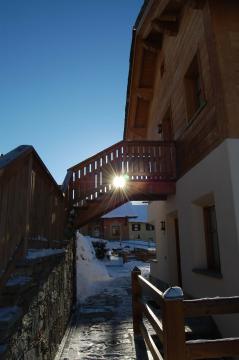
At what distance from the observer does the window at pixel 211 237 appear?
6.17 meters

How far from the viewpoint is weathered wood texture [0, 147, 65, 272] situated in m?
2.57

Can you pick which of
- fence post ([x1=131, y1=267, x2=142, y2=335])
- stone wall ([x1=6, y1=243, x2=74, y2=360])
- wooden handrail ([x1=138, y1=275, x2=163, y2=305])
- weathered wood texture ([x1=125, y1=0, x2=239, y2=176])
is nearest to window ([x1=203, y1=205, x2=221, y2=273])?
weathered wood texture ([x1=125, y1=0, x2=239, y2=176])

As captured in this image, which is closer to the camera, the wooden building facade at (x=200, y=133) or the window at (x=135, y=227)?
the wooden building facade at (x=200, y=133)

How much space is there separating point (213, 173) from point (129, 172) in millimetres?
2915

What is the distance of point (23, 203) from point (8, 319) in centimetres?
126

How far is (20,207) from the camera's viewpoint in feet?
9.98

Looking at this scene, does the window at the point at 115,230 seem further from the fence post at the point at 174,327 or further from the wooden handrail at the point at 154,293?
the fence post at the point at 174,327

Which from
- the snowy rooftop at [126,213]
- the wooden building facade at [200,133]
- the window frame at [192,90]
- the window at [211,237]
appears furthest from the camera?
the snowy rooftop at [126,213]

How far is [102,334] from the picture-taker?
588 centimetres

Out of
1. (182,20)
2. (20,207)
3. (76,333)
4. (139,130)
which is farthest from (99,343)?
(139,130)

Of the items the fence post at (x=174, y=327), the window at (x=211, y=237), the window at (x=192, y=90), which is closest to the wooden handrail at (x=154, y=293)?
the fence post at (x=174, y=327)

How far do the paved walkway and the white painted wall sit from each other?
63.4 inches

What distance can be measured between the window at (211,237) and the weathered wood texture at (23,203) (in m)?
3.42

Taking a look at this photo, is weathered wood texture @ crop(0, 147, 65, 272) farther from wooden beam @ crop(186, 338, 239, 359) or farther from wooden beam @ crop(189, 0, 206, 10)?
wooden beam @ crop(189, 0, 206, 10)
